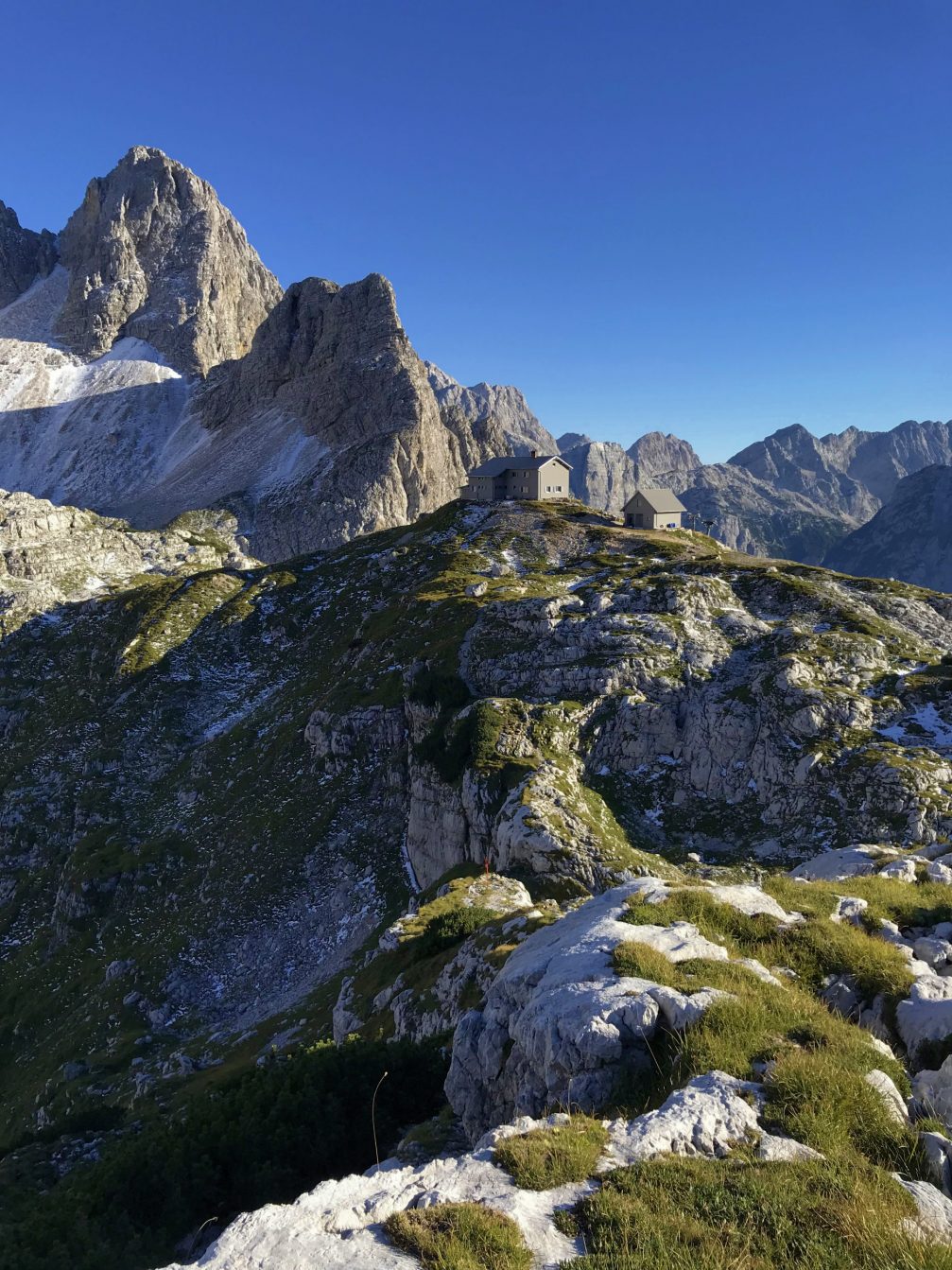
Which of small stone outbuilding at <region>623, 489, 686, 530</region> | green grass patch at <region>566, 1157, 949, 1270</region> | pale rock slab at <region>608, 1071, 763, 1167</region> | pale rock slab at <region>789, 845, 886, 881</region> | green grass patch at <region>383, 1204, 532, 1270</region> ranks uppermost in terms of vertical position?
small stone outbuilding at <region>623, 489, 686, 530</region>

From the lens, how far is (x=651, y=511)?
116 metres

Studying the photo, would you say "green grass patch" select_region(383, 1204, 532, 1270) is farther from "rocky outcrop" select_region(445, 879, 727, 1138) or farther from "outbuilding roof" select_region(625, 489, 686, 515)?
"outbuilding roof" select_region(625, 489, 686, 515)

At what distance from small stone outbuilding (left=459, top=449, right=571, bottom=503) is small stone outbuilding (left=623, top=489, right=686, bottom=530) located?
15.6 m

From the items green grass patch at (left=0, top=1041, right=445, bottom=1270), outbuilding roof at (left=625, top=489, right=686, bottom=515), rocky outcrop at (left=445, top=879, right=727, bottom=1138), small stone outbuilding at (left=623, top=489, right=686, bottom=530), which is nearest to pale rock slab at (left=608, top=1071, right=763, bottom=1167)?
rocky outcrop at (left=445, top=879, right=727, bottom=1138)

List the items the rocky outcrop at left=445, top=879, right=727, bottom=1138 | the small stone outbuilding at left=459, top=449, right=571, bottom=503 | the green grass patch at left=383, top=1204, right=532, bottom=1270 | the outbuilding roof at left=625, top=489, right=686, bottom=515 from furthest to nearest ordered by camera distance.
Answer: the small stone outbuilding at left=459, top=449, right=571, bottom=503
the outbuilding roof at left=625, top=489, right=686, bottom=515
the rocky outcrop at left=445, top=879, right=727, bottom=1138
the green grass patch at left=383, top=1204, right=532, bottom=1270

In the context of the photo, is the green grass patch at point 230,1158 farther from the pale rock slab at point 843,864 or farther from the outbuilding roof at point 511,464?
the outbuilding roof at point 511,464

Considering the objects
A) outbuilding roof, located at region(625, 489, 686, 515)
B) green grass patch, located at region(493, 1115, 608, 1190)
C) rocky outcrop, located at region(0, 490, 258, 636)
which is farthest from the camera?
rocky outcrop, located at region(0, 490, 258, 636)

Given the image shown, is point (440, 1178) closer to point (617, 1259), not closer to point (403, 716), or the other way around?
point (617, 1259)

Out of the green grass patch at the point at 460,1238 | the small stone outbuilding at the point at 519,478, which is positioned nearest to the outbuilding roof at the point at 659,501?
the small stone outbuilding at the point at 519,478

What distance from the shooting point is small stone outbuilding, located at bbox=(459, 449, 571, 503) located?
127 meters

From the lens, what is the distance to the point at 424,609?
81.9 metres

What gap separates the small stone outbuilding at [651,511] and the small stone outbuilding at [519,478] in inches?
616

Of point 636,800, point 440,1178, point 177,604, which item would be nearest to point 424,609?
point 636,800

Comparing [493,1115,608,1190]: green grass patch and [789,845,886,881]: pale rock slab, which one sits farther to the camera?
[789,845,886,881]: pale rock slab
